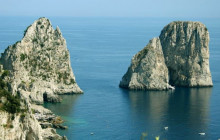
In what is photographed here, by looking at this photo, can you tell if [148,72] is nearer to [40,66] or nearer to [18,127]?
[40,66]

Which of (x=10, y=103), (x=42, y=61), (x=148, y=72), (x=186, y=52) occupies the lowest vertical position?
(x=148, y=72)

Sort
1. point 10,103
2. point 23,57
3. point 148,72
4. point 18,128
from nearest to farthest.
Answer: point 10,103, point 18,128, point 23,57, point 148,72

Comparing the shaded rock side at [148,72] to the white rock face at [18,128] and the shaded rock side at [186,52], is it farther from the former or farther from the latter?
the white rock face at [18,128]

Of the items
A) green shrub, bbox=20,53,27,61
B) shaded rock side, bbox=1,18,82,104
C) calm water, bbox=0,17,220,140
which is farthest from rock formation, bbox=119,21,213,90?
green shrub, bbox=20,53,27,61

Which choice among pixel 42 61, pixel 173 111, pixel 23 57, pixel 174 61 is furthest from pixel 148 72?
pixel 23 57

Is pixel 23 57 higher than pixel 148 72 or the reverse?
higher

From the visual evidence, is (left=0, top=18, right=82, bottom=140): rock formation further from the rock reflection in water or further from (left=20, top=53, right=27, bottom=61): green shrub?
the rock reflection in water

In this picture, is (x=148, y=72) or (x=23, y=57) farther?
(x=148, y=72)
